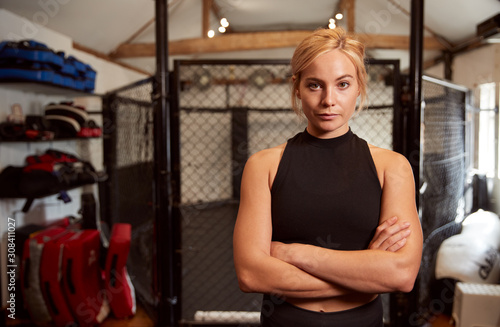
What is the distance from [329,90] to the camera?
86 centimetres

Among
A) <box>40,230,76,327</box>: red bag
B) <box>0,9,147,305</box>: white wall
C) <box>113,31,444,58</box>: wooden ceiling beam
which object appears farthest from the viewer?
<box>113,31,444,58</box>: wooden ceiling beam

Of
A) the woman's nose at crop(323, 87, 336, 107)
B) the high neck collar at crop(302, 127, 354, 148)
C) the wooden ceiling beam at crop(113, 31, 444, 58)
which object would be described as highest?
the wooden ceiling beam at crop(113, 31, 444, 58)

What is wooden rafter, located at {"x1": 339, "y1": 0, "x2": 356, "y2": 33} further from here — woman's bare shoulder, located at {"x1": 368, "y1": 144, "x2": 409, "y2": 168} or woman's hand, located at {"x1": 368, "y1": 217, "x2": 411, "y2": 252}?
woman's hand, located at {"x1": 368, "y1": 217, "x2": 411, "y2": 252}

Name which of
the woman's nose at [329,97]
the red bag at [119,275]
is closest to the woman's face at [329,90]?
the woman's nose at [329,97]

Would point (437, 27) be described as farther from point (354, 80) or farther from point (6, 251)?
point (6, 251)

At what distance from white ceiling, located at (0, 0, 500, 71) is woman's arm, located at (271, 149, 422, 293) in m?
2.99

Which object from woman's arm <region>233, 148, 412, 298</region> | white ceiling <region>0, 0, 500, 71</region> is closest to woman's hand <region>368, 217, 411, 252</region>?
woman's arm <region>233, 148, 412, 298</region>

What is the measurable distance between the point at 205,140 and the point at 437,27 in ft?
13.8

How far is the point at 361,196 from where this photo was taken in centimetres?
91

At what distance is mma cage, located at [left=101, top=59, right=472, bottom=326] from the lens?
6.79 feet

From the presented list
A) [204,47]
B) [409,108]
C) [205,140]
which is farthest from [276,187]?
[205,140]

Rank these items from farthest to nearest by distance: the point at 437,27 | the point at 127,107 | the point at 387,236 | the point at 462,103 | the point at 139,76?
the point at 139,76
the point at 437,27
the point at 127,107
the point at 462,103
the point at 387,236

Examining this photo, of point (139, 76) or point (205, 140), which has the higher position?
point (139, 76)

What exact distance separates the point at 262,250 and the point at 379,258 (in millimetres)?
291
